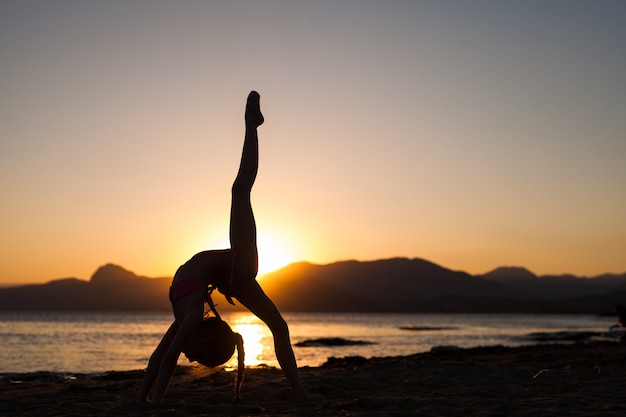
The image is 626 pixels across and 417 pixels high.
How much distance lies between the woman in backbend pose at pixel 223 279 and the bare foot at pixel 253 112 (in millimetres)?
11

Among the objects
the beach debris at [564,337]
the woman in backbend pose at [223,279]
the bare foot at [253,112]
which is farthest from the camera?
the beach debris at [564,337]

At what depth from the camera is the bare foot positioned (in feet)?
22.9

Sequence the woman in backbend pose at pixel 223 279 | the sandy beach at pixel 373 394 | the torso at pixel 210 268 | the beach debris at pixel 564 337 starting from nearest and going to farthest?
the woman in backbend pose at pixel 223 279 → the torso at pixel 210 268 → the sandy beach at pixel 373 394 → the beach debris at pixel 564 337

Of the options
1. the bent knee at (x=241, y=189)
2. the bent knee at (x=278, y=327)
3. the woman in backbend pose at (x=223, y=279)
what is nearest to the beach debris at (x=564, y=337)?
the bent knee at (x=278, y=327)

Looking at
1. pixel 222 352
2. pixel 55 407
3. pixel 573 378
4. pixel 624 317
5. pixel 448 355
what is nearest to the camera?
pixel 222 352

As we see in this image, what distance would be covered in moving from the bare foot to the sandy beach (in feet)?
10.0

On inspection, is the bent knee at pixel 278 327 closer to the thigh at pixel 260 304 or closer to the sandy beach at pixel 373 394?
the thigh at pixel 260 304

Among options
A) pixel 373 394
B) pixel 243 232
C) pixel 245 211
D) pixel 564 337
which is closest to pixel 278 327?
pixel 243 232

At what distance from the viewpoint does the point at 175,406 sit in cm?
667

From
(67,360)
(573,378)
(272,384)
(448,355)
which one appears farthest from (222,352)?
(67,360)

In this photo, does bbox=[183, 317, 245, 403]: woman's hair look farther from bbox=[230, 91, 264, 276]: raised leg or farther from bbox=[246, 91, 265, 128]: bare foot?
bbox=[246, 91, 265, 128]: bare foot

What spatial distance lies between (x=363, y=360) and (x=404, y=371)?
5.36 metres

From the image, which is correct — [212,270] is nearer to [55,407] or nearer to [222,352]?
[222,352]

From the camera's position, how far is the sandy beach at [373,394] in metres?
6.71
